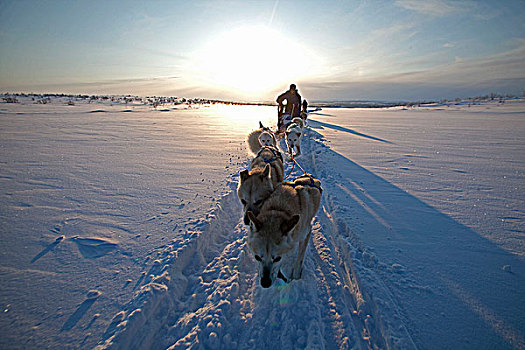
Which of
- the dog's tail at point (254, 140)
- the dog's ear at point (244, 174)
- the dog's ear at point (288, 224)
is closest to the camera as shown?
the dog's ear at point (288, 224)

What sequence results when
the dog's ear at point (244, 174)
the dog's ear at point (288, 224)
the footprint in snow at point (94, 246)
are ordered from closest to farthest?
the dog's ear at point (288, 224)
the footprint in snow at point (94, 246)
the dog's ear at point (244, 174)

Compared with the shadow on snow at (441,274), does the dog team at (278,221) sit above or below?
above

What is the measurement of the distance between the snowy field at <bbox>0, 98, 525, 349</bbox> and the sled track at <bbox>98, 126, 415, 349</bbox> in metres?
0.02

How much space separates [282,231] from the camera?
2.30m

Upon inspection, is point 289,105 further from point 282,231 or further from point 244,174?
point 282,231

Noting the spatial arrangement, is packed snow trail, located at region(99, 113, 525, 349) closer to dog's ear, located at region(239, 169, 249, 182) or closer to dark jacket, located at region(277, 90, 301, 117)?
dog's ear, located at region(239, 169, 249, 182)

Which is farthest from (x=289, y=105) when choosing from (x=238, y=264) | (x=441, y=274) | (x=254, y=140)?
(x=441, y=274)

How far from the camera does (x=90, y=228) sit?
3.43 m

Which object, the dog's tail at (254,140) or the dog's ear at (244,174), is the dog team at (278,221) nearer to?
the dog's ear at (244,174)

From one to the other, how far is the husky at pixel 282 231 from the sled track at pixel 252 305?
43 cm

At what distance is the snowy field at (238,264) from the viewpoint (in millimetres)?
2123

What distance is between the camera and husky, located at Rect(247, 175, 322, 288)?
2297mm

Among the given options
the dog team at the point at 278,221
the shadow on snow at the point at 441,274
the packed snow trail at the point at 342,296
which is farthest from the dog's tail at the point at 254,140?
the packed snow trail at the point at 342,296

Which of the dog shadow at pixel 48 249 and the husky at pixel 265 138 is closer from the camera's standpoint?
the dog shadow at pixel 48 249
